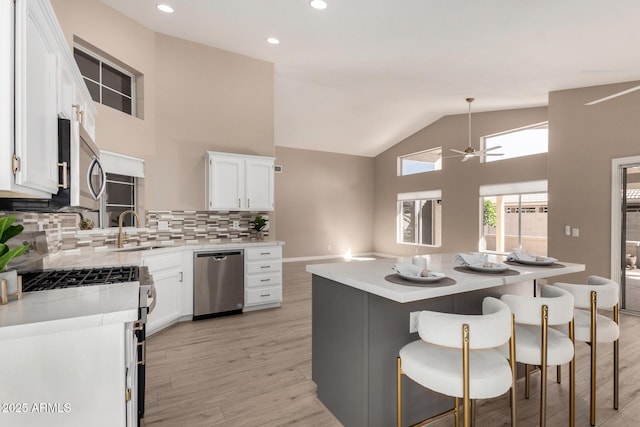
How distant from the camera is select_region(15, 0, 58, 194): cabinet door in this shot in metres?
1.17

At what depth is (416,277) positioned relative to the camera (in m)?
1.68

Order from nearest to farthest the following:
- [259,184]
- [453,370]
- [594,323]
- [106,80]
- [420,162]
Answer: [453,370], [594,323], [106,80], [259,184], [420,162]

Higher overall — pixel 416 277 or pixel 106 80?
pixel 106 80

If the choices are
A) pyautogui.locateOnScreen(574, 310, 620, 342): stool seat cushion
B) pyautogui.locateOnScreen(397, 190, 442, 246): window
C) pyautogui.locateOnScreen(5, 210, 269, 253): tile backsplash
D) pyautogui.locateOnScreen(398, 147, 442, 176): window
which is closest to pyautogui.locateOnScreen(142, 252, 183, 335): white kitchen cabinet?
pyautogui.locateOnScreen(5, 210, 269, 253): tile backsplash

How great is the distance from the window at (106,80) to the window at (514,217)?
687cm

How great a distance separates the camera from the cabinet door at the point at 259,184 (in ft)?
14.5

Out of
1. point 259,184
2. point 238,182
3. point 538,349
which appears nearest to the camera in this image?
point 538,349

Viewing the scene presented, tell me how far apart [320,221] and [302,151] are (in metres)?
2.06

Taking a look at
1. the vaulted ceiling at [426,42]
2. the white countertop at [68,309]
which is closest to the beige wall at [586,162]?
the vaulted ceiling at [426,42]

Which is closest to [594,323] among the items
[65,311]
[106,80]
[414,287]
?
[414,287]

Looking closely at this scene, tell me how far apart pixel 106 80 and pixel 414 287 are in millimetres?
4114

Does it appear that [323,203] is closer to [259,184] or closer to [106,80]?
[259,184]

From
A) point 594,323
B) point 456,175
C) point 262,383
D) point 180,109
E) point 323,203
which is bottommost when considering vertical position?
point 262,383

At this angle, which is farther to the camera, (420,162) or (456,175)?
(420,162)
